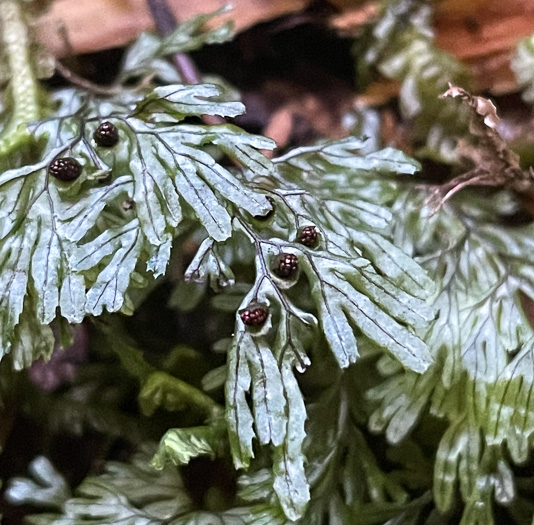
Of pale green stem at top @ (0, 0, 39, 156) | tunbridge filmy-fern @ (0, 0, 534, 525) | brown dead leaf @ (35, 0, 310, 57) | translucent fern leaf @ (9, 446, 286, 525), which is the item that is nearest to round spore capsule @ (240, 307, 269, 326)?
tunbridge filmy-fern @ (0, 0, 534, 525)

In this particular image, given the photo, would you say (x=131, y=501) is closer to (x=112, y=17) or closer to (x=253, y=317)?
(x=253, y=317)

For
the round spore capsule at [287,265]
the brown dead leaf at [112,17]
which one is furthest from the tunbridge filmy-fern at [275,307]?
the brown dead leaf at [112,17]

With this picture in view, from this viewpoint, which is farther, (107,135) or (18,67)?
(18,67)

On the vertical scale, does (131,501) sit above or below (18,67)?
below

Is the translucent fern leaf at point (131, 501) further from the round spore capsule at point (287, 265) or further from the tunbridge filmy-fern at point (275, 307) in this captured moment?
the round spore capsule at point (287, 265)

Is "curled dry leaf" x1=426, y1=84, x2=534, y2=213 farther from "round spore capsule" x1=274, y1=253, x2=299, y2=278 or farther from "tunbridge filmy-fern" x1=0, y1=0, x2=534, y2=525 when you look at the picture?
"round spore capsule" x1=274, y1=253, x2=299, y2=278

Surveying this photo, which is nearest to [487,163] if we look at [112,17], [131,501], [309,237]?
[309,237]
